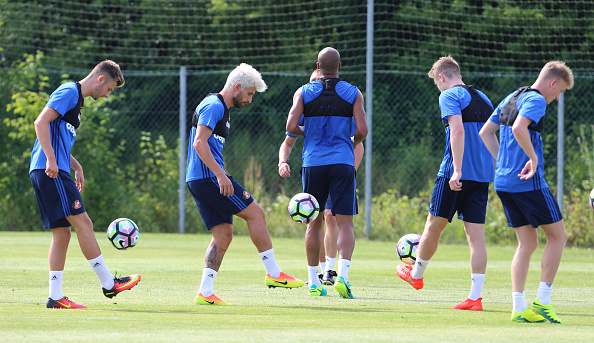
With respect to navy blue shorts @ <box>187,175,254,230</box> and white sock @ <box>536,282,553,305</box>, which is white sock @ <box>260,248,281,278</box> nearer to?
navy blue shorts @ <box>187,175,254,230</box>

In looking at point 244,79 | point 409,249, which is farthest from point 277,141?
point 244,79

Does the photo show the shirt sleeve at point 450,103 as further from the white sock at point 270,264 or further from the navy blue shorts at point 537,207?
the white sock at point 270,264

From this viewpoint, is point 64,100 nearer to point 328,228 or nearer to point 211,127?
point 211,127

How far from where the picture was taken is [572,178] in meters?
16.7

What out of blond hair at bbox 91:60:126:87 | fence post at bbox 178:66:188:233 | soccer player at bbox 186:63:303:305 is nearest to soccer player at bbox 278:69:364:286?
soccer player at bbox 186:63:303:305

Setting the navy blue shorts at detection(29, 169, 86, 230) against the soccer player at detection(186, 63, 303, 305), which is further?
the soccer player at detection(186, 63, 303, 305)

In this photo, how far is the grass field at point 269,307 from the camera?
5793 mm

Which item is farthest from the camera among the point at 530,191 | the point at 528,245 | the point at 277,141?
the point at 277,141

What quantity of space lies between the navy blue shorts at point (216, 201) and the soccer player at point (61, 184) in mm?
805

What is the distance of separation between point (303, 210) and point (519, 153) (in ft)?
7.00

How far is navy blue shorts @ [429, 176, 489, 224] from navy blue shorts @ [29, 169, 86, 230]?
9.88ft

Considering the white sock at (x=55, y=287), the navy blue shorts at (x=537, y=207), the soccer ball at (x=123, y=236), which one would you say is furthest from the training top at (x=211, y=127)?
the navy blue shorts at (x=537, y=207)

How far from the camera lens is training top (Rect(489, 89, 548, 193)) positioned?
21.2ft

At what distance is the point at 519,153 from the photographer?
6.61m
